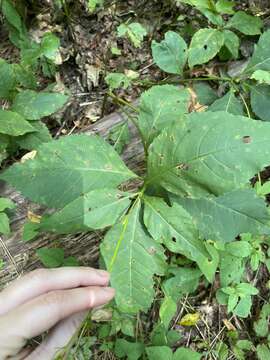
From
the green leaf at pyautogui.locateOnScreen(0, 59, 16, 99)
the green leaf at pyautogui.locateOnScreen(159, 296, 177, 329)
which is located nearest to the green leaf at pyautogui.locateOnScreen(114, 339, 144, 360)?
the green leaf at pyautogui.locateOnScreen(159, 296, 177, 329)

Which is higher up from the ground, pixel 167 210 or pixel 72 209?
pixel 72 209

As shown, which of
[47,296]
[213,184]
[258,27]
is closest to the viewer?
[47,296]

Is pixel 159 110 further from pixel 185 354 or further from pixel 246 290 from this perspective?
pixel 185 354

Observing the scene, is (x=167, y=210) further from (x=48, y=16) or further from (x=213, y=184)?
(x=48, y=16)

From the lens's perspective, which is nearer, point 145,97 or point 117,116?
point 145,97

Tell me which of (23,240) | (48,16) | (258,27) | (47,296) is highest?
(48,16)

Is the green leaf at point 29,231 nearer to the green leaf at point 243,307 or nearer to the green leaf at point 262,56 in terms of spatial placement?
the green leaf at point 243,307

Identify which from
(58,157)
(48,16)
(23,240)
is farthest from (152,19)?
(23,240)
